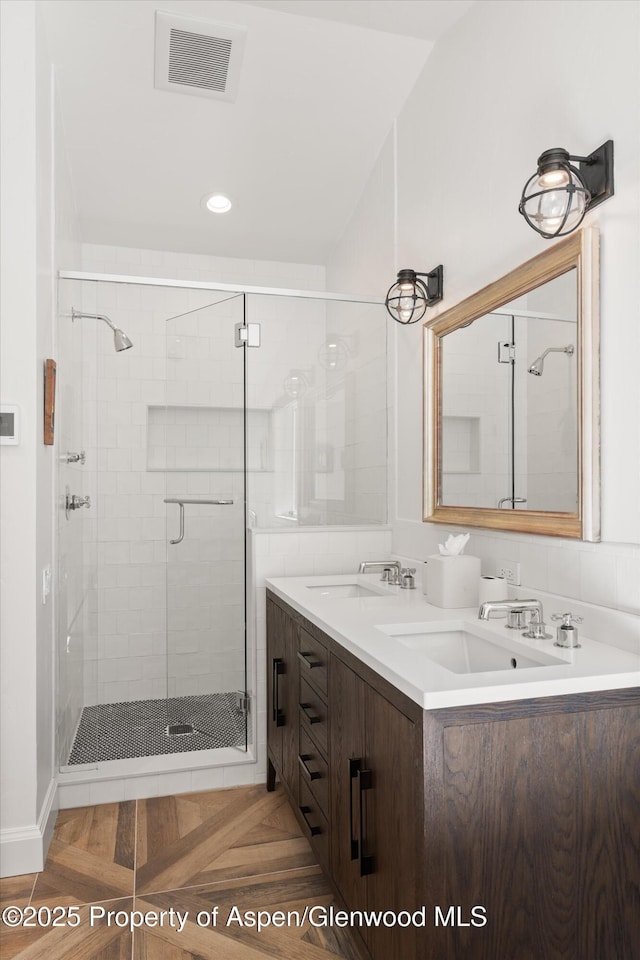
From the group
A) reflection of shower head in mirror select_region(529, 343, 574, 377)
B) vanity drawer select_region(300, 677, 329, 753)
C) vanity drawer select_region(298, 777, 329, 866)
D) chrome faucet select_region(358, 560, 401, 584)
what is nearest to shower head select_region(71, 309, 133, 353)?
chrome faucet select_region(358, 560, 401, 584)

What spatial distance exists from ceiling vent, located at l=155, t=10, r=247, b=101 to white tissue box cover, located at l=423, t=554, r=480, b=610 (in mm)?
2095

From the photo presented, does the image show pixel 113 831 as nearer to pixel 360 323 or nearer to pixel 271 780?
pixel 271 780

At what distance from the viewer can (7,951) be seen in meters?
1.75

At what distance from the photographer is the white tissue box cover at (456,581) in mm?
1982

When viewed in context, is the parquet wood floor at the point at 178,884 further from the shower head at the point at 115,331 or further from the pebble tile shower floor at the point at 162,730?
the shower head at the point at 115,331

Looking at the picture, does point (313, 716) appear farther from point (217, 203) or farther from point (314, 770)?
point (217, 203)

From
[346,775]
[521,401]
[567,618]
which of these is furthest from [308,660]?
[521,401]

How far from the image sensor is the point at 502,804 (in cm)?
122

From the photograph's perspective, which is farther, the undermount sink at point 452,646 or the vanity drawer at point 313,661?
the vanity drawer at point 313,661

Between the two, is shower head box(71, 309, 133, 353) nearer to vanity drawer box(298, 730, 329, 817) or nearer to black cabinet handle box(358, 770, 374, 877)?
vanity drawer box(298, 730, 329, 817)

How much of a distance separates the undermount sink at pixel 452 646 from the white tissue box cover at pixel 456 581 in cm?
21

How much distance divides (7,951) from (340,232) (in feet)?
11.0

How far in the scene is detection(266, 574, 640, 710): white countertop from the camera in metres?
1.23

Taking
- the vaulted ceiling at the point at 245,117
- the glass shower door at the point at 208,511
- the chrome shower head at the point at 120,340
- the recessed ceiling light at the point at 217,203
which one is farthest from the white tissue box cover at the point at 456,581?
the recessed ceiling light at the point at 217,203
